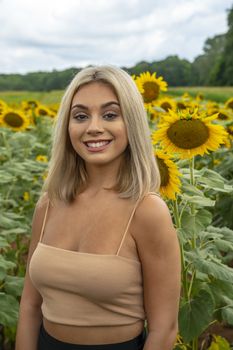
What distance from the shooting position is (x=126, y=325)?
1806 millimetres

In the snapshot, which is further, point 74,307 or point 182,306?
point 182,306

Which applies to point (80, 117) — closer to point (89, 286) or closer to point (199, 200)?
point (89, 286)

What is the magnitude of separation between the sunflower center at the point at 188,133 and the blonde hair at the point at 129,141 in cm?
58

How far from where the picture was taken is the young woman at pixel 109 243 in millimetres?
1723

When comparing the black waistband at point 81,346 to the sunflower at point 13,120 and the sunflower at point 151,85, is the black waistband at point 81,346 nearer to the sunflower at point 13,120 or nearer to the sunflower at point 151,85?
the sunflower at point 151,85

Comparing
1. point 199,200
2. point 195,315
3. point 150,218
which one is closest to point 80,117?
point 150,218

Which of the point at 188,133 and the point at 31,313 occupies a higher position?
the point at 188,133

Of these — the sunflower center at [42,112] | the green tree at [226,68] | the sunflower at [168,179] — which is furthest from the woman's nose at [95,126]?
the green tree at [226,68]

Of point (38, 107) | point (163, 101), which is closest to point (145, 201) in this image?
point (163, 101)

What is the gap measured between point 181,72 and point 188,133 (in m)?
15.3

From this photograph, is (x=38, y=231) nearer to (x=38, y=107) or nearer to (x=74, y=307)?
(x=74, y=307)

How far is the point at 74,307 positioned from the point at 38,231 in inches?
13.0

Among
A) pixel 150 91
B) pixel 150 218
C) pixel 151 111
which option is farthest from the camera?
pixel 151 111

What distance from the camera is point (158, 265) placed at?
1.72 m
